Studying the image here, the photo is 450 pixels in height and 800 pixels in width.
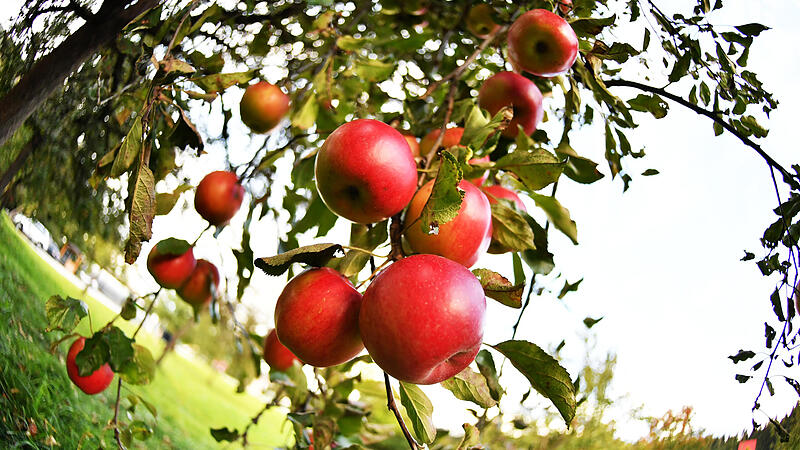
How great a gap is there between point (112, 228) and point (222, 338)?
0.27m

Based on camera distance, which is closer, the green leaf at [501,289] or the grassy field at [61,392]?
the green leaf at [501,289]

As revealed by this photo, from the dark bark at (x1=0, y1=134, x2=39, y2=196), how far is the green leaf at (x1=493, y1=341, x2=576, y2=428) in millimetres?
542

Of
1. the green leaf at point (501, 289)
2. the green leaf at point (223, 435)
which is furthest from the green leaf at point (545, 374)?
the green leaf at point (223, 435)

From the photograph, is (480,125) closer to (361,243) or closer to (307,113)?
(361,243)

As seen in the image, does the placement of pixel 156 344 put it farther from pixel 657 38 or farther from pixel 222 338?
pixel 657 38

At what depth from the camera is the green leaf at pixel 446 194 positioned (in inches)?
9.0

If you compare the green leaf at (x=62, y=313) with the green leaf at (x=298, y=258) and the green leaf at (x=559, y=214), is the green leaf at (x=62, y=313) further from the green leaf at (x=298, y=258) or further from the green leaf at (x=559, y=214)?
the green leaf at (x=559, y=214)

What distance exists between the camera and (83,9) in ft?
1.59

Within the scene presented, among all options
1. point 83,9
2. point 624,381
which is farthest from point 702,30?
point 83,9

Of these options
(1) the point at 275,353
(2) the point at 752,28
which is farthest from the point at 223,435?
(2) the point at 752,28

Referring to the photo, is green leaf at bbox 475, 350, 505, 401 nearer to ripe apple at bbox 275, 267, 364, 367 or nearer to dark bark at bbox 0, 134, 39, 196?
ripe apple at bbox 275, 267, 364, 367

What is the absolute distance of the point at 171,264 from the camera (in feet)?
1.81

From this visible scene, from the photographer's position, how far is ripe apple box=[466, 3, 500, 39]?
634 millimetres

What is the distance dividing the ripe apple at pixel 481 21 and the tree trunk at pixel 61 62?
0.38 meters
